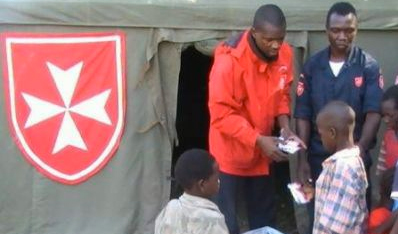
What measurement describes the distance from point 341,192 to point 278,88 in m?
1.03

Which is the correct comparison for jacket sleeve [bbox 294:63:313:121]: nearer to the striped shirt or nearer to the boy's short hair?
the boy's short hair

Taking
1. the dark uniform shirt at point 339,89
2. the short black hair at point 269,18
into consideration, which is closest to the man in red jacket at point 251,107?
the short black hair at point 269,18

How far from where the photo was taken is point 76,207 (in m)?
6.64

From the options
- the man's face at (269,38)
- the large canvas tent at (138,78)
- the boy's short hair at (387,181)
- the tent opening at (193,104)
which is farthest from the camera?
the tent opening at (193,104)

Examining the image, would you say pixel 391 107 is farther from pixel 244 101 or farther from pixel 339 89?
pixel 244 101

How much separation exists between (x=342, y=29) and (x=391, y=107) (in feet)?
1.72

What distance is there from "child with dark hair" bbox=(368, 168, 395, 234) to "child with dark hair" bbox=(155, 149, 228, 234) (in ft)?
3.13

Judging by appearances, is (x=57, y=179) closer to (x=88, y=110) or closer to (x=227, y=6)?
(x=88, y=110)

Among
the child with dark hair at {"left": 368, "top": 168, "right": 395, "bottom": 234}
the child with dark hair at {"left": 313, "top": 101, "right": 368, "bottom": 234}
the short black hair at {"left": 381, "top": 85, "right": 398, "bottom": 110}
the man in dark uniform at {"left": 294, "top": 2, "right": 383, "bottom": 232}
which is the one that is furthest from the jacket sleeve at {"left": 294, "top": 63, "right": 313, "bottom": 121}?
the child with dark hair at {"left": 313, "top": 101, "right": 368, "bottom": 234}

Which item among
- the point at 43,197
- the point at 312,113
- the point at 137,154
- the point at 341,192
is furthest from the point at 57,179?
the point at 341,192

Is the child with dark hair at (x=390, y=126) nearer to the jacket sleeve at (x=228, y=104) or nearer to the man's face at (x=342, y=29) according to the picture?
the man's face at (x=342, y=29)

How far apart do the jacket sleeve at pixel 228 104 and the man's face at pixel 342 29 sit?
607 millimetres

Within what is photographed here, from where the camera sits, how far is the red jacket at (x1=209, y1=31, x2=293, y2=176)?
5.23m

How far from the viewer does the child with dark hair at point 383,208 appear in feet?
15.6
